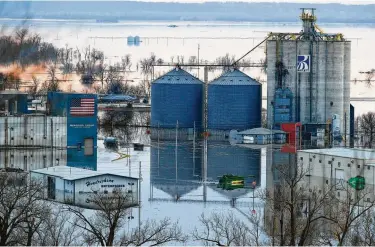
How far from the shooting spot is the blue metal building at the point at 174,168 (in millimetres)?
8630

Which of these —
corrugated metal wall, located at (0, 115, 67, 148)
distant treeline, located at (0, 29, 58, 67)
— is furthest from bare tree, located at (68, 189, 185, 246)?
corrugated metal wall, located at (0, 115, 67, 148)

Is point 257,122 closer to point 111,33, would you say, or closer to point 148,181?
point 148,181

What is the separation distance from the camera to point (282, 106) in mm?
11602

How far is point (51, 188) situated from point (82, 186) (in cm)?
24

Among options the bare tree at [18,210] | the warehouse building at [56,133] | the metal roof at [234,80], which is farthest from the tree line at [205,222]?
the metal roof at [234,80]

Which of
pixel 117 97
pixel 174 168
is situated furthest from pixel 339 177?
pixel 117 97

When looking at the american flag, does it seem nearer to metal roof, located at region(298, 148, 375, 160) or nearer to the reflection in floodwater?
the reflection in floodwater

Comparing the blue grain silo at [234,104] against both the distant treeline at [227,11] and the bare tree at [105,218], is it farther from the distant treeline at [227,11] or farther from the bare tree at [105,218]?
the bare tree at [105,218]

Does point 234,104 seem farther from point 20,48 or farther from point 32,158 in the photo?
point 20,48

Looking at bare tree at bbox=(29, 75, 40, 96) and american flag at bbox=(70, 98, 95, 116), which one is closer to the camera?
american flag at bbox=(70, 98, 95, 116)

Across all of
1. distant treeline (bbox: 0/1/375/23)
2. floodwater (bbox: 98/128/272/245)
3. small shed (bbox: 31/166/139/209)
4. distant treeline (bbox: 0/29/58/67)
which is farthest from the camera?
distant treeline (bbox: 0/1/375/23)

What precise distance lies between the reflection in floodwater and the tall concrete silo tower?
2.42 feet

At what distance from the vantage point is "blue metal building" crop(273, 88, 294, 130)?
11.6 m

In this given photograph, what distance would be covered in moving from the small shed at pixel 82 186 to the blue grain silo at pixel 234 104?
152 inches
